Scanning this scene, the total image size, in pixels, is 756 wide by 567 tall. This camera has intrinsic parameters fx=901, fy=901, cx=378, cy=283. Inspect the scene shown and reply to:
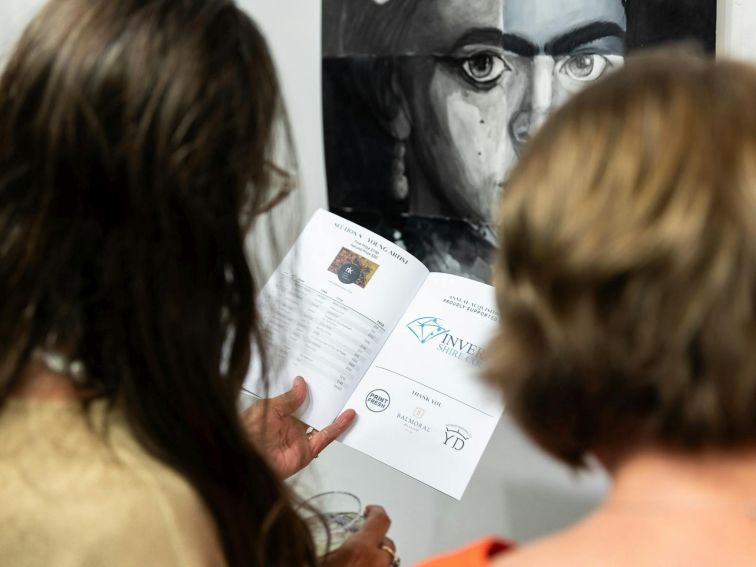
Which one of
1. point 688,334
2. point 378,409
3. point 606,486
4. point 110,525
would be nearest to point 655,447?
point 688,334

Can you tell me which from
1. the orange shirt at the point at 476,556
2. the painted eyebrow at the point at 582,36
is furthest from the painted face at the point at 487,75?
the orange shirt at the point at 476,556

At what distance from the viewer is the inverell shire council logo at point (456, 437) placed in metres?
0.99

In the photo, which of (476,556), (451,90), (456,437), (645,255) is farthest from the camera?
(451,90)

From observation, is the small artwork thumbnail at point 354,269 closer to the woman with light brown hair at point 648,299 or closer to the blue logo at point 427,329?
the blue logo at point 427,329

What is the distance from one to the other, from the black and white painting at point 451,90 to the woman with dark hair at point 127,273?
0.47 meters

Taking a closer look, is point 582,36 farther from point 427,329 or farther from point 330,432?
point 330,432

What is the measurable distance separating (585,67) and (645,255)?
579 mm

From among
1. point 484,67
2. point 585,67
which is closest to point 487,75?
point 484,67

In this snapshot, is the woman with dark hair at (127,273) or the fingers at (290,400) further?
the fingers at (290,400)

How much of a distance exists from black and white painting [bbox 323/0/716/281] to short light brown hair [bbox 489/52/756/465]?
1.58ft

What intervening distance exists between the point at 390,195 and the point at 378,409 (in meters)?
0.30

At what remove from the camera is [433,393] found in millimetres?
1013

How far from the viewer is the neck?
0.52 metres

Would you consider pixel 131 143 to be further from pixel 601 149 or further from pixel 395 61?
pixel 395 61
